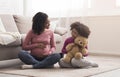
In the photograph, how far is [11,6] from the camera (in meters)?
5.19

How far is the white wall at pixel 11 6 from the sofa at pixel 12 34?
104 centimetres

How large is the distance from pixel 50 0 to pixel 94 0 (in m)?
0.80

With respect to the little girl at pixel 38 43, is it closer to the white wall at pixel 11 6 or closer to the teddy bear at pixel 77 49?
the teddy bear at pixel 77 49

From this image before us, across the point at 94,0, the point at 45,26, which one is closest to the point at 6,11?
the point at 94,0

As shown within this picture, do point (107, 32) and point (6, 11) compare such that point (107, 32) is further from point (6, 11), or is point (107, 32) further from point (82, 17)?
point (6, 11)

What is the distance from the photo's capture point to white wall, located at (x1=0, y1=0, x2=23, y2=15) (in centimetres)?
503

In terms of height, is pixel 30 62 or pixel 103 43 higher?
pixel 30 62

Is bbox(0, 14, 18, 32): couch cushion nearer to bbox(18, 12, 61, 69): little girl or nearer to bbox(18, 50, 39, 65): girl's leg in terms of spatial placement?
bbox(18, 12, 61, 69): little girl

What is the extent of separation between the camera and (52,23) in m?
4.12

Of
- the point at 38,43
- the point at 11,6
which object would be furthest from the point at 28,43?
the point at 11,6

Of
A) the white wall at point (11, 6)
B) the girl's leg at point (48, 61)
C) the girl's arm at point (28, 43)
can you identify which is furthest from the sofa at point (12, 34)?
the white wall at point (11, 6)

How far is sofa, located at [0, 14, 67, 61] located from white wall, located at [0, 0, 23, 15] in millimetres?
1044

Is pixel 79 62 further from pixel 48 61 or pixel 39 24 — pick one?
pixel 39 24

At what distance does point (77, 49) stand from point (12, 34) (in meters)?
0.75
